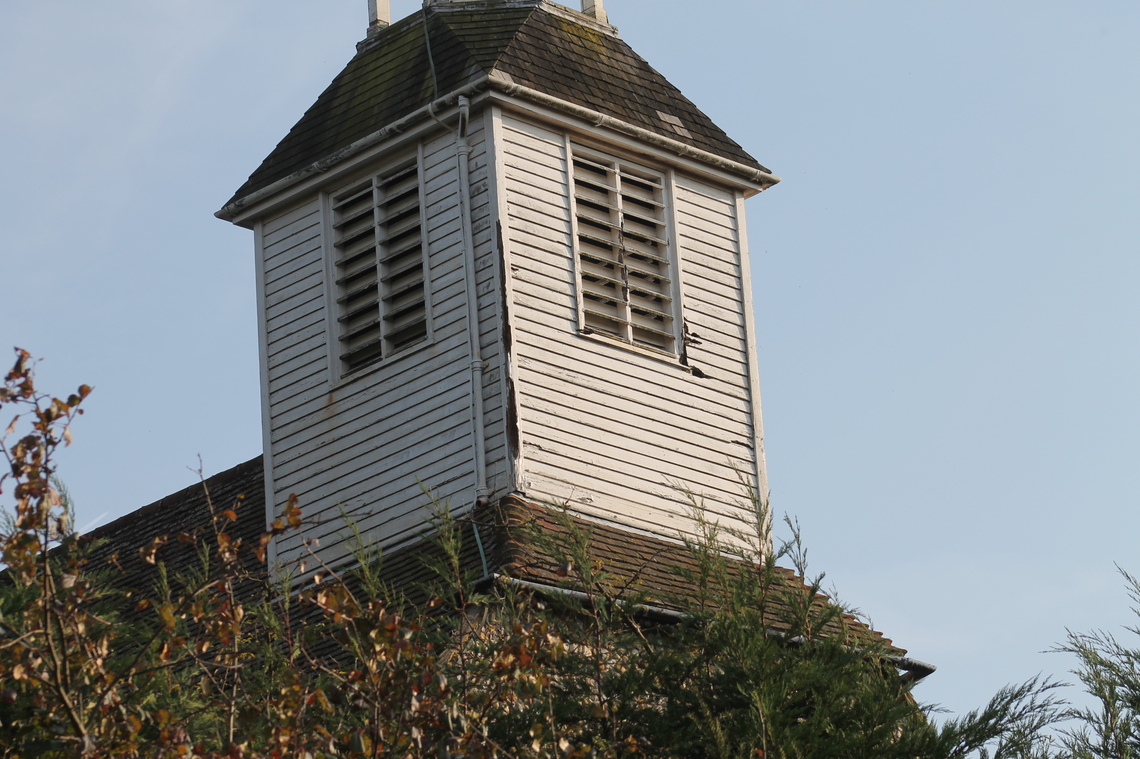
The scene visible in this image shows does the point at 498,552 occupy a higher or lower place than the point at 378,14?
lower

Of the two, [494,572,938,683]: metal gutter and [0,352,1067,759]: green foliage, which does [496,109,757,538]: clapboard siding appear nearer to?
[494,572,938,683]: metal gutter

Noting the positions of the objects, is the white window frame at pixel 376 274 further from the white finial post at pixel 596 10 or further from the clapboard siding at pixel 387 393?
the white finial post at pixel 596 10

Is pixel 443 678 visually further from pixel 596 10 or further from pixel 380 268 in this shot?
pixel 596 10

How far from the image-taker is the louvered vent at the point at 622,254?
15047 millimetres

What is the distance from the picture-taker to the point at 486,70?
14.8 metres

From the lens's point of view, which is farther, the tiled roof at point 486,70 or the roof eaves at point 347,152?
the tiled roof at point 486,70

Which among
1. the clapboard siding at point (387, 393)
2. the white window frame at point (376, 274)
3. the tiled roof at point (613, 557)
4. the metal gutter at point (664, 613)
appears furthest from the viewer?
the white window frame at point (376, 274)

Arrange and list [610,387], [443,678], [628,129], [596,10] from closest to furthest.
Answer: [443,678] < [610,387] < [628,129] < [596,10]

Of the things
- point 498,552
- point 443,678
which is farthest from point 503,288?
point 443,678

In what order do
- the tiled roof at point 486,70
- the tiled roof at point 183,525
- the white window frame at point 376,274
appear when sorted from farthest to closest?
the tiled roof at point 183,525, the tiled roof at point 486,70, the white window frame at point 376,274

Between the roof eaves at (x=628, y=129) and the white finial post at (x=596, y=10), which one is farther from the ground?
the white finial post at (x=596, y=10)

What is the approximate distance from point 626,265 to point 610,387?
4.17 feet

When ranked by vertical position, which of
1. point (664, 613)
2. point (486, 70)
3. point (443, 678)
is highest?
point (486, 70)

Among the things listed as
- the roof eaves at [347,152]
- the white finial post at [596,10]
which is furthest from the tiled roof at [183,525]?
the white finial post at [596,10]
